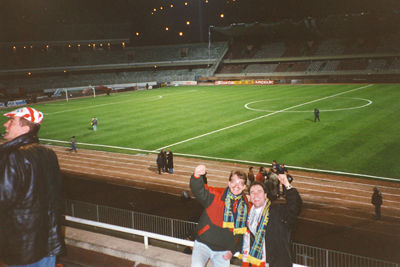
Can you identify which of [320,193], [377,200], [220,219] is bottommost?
[320,193]

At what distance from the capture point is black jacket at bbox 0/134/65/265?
137 inches

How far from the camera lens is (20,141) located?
3672 mm

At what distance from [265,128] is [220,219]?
81.2ft

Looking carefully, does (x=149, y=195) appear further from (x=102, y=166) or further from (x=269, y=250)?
(x=269, y=250)

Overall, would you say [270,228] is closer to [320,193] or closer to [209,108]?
[320,193]

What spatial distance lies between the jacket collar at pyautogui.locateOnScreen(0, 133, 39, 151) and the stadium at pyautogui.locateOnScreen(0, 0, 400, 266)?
3.65 m

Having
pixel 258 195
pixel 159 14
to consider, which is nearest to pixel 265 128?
pixel 258 195

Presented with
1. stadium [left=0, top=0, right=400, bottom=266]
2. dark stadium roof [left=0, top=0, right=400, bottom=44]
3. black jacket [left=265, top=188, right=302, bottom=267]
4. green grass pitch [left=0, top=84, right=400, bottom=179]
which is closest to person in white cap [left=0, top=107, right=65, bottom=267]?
black jacket [left=265, top=188, right=302, bottom=267]

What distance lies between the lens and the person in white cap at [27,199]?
3.49 m

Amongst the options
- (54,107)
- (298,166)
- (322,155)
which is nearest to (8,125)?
(298,166)

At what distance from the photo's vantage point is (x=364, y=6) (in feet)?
253

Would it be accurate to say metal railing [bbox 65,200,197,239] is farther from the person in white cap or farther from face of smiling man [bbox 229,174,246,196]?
the person in white cap

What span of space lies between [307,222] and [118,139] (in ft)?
63.6

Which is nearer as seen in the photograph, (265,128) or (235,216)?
(235,216)
